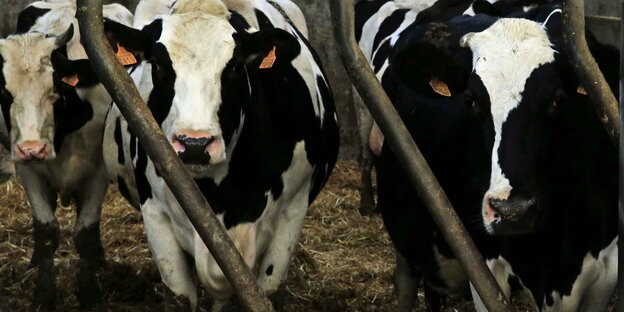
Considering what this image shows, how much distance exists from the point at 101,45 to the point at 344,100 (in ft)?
22.5

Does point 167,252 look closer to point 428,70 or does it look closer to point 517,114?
point 428,70

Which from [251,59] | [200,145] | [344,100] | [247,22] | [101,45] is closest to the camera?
[101,45]

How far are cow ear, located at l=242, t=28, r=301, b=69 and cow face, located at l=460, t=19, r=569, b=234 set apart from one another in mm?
930

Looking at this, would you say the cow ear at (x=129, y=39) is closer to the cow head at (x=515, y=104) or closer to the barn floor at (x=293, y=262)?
the cow head at (x=515, y=104)

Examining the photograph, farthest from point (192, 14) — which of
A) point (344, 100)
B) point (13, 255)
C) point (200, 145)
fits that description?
point (344, 100)

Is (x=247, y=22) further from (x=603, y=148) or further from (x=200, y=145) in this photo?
(x=603, y=148)

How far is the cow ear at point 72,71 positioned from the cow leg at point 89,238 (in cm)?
70

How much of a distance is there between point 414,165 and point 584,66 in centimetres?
68

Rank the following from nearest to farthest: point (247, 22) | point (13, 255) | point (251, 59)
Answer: point (251, 59) < point (247, 22) < point (13, 255)

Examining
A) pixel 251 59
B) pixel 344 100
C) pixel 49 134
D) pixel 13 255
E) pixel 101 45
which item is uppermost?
pixel 101 45

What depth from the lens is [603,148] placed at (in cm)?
521

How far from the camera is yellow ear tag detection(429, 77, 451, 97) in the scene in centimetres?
540

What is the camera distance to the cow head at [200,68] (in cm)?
528

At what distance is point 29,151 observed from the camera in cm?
675
